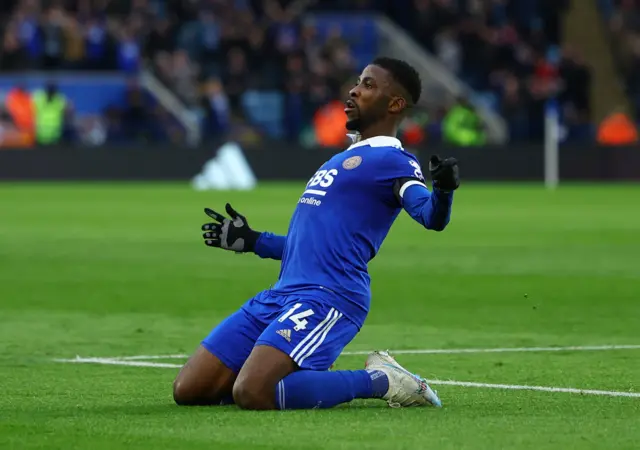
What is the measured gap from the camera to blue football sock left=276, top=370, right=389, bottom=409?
7.74 m

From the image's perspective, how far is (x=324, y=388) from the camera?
7.78 metres

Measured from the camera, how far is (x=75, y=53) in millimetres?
40062

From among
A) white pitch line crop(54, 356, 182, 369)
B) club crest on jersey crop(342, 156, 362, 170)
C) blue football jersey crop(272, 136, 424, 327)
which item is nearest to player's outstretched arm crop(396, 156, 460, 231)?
blue football jersey crop(272, 136, 424, 327)

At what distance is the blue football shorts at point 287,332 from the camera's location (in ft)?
25.7

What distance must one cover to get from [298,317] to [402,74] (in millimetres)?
1339

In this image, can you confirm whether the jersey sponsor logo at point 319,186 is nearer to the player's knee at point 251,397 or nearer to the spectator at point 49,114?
the player's knee at point 251,397

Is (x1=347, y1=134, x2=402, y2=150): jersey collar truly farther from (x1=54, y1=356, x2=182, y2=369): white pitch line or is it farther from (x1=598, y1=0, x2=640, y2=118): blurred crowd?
(x1=598, y1=0, x2=640, y2=118): blurred crowd

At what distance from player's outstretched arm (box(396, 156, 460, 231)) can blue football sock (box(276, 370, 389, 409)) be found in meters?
0.83

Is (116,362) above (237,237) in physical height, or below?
below

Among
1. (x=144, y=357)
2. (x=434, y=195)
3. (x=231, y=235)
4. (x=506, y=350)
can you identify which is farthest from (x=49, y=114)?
(x=434, y=195)

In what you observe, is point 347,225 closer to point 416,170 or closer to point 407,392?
point 416,170

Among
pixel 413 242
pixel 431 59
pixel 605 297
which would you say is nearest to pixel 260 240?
pixel 605 297

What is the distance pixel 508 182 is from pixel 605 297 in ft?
83.9

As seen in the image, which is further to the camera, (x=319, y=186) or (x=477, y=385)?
(x=477, y=385)
